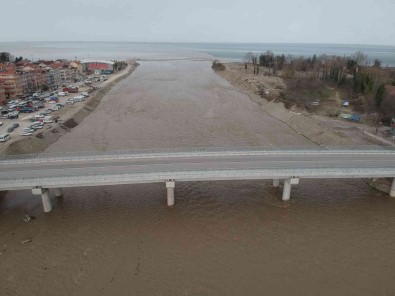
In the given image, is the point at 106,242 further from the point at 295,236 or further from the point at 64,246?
the point at 295,236

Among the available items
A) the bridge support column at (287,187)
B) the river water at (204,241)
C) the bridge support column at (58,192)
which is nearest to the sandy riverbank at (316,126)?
the river water at (204,241)

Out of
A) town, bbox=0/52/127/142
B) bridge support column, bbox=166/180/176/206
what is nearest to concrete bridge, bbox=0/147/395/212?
bridge support column, bbox=166/180/176/206

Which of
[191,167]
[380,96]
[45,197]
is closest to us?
[45,197]

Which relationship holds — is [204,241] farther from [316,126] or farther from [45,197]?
[316,126]

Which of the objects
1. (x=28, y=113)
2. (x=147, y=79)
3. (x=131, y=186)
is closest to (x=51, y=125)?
(x=28, y=113)

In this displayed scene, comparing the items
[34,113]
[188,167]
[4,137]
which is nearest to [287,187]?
[188,167]

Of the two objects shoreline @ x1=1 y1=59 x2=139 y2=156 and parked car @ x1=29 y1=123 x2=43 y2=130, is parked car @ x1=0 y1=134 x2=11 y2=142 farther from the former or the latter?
parked car @ x1=29 y1=123 x2=43 y2=130
